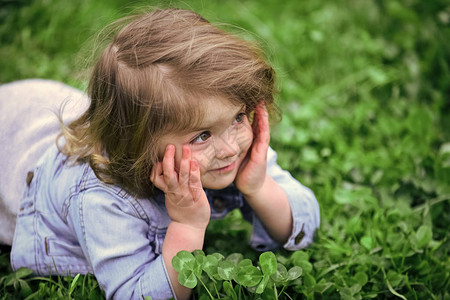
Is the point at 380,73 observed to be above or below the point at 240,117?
below

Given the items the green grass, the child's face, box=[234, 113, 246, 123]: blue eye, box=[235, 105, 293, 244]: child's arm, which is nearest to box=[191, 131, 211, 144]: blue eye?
the child's face

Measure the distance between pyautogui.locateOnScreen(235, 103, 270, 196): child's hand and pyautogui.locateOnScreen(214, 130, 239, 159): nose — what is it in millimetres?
191

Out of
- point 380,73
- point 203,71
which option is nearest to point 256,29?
point 380,73

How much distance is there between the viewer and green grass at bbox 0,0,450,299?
1.86 metres

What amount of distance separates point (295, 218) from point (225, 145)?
19.7 inches

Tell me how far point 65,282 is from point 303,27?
2298 millimetres

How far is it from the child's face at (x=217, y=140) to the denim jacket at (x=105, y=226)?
0.24 metres

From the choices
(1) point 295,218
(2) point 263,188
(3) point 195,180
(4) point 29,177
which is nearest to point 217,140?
Result: (3) point 195,180

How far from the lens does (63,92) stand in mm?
2246

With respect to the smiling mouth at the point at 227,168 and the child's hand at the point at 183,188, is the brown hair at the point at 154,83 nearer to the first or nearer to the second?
the child's hand at the point at 183,188

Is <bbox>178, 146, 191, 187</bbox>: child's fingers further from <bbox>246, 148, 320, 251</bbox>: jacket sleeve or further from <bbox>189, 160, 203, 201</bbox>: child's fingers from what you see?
<bbox>246, 148, 320, 251</bbox>: jacket sleeve

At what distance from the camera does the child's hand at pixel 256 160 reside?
177 cm

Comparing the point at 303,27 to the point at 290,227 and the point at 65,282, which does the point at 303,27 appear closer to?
the point at 290,227

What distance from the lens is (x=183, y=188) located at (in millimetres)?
1585
